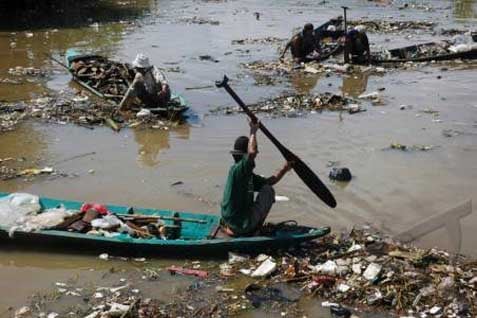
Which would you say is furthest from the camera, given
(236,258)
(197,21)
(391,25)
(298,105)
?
(197,21)

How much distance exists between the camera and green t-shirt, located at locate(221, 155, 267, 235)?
6.02 m

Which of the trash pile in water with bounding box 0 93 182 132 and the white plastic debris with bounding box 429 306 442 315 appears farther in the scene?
the trash pile in water with bounding box 0 93 182 132

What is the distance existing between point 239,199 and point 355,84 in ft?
30.7

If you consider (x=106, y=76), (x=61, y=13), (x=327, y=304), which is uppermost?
(x=61, y=13)

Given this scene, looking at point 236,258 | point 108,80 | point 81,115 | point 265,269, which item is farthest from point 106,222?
point 108,80

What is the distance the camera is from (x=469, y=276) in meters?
5.83

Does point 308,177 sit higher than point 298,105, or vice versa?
point 308,177

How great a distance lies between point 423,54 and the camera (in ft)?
56.2

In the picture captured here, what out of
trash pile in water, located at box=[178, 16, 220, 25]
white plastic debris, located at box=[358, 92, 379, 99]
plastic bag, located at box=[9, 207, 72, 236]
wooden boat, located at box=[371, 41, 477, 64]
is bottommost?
white plastic debris, located at box=[358, 92, 379, 99]

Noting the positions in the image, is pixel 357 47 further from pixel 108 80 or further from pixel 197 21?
pixel 197 21

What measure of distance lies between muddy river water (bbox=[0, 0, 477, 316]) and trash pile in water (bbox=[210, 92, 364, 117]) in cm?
34

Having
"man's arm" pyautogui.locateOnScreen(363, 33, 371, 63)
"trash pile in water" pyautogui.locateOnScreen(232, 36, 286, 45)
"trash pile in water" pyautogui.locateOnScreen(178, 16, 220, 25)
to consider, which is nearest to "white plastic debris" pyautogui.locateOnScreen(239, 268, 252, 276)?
"man's arm" pyautogui.locateOnScreen(363, 33, 371, 63)

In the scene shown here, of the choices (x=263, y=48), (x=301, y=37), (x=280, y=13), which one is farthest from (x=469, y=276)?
(x=280, y=13)

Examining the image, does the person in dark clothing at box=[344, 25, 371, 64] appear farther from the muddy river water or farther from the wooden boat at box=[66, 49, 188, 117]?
the wooden boat at box=[66, 49, 188, 117]
